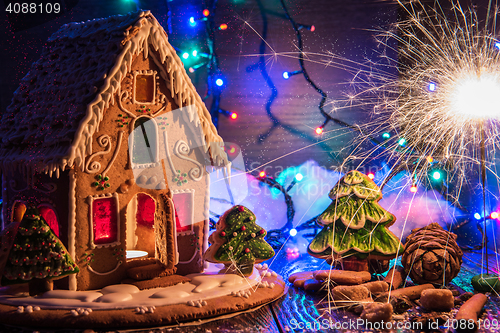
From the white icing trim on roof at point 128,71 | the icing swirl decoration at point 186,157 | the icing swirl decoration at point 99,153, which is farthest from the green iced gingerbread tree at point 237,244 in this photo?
the icing swirl decoration at point 99,153

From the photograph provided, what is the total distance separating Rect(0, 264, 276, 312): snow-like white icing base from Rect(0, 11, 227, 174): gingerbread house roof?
1021 millimetres

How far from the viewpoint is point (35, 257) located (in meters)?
3.19

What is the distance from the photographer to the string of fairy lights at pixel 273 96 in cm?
514

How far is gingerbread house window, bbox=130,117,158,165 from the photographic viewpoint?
3752 mm

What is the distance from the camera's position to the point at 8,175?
12.7ft

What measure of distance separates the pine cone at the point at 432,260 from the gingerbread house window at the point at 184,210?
2.08 metres

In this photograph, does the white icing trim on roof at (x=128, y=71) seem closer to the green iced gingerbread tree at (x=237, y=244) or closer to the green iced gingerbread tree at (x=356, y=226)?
the green iced gingerbread tree at (x=237, y=244)

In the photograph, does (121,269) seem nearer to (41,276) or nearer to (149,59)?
(41,276)

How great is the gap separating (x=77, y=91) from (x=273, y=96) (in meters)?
2.54

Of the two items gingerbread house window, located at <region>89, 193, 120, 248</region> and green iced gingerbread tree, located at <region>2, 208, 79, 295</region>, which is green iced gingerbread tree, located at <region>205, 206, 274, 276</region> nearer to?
gingerbread house window, located at <region>89, 193, 120, 248</region>

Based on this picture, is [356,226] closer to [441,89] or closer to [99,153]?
[441,89]

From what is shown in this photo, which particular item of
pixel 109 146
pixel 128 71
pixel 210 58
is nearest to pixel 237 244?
pixel 109 146

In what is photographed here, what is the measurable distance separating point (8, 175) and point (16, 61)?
188 cm

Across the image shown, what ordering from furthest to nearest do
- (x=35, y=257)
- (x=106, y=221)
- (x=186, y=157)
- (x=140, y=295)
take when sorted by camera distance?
(x=186, y=157), (x=106, y=221), (x=140, y=295), (x=35, y=257)
